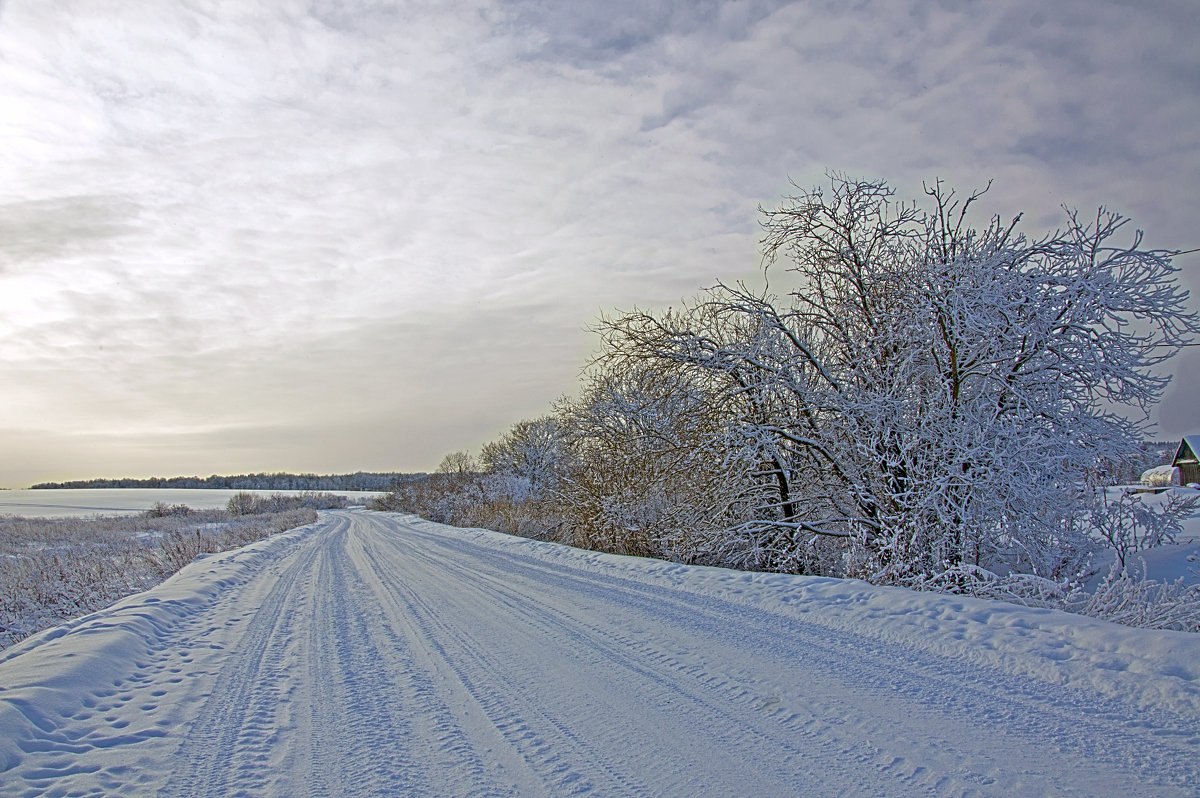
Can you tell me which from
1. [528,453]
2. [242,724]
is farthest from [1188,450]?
[242,724]

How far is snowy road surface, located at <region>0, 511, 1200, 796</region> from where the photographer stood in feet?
11.6

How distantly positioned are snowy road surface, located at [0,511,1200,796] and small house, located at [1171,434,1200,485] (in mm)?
57435

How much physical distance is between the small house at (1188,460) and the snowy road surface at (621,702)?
5744 cm

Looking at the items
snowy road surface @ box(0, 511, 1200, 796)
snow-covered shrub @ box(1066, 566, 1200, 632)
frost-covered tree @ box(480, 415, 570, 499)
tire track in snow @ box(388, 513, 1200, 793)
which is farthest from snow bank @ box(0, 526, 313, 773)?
frost-covered tree @ box(480, 415, 570, 499)

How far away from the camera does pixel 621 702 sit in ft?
15.4

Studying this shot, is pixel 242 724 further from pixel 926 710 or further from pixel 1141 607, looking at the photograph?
pixel 1141 607

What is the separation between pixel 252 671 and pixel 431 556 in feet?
36.0

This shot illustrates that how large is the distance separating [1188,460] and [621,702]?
65753 mm

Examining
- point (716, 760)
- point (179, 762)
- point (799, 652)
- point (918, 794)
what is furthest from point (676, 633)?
point (179, 762)

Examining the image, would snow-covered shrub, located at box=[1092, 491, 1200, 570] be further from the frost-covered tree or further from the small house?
the small house

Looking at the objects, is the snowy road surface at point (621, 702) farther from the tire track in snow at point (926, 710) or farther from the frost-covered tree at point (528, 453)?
the frost-covered tree at point (528, 453)

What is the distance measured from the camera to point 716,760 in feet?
12.0

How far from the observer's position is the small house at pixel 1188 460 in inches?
1911

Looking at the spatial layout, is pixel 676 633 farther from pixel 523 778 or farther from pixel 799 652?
pixel 523 778
